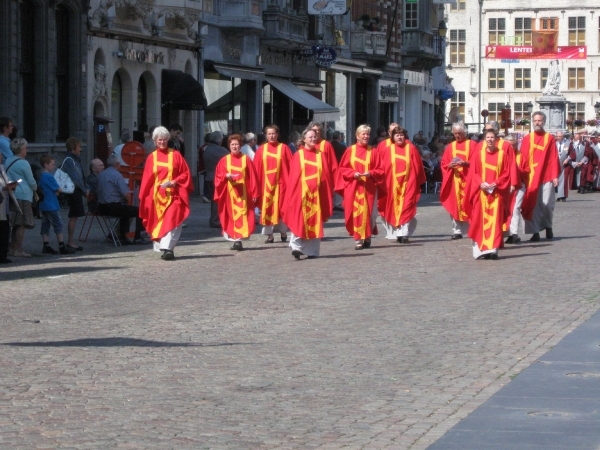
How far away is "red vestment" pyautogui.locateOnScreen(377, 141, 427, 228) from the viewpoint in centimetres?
2073

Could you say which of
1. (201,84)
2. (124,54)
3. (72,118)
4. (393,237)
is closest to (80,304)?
(393,237)

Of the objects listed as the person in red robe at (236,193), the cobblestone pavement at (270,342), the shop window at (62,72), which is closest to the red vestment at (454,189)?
the cobblestone pavement at (270,342)

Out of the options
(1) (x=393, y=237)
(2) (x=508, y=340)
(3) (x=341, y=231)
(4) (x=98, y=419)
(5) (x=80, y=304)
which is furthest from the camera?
(3) (x=341, y=231)

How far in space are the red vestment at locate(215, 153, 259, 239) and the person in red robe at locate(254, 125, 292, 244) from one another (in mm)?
647

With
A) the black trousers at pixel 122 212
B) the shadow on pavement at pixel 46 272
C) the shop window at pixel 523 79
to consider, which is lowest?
the shadow on pavement at pixel 46 272

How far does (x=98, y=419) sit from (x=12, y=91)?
20.4 metres

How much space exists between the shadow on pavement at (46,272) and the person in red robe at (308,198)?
2.35 m

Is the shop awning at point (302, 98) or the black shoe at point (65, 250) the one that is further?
the shop awning at point (302, 98)

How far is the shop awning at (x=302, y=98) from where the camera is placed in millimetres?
43281

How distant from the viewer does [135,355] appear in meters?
10.1

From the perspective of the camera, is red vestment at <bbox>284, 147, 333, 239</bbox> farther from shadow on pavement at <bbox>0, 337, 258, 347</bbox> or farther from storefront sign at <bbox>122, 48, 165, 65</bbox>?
storefront sign at <bbox>122, 48, 165, 65</bbox>

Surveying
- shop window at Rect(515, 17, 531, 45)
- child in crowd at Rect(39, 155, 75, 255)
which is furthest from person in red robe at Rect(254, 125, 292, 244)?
shop window at Rect(515, 17, 531, 45)

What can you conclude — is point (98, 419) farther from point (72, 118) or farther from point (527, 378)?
point (72, 118)

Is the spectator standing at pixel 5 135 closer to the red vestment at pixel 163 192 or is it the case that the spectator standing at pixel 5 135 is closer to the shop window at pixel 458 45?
the red vestment at pixel 163 192
